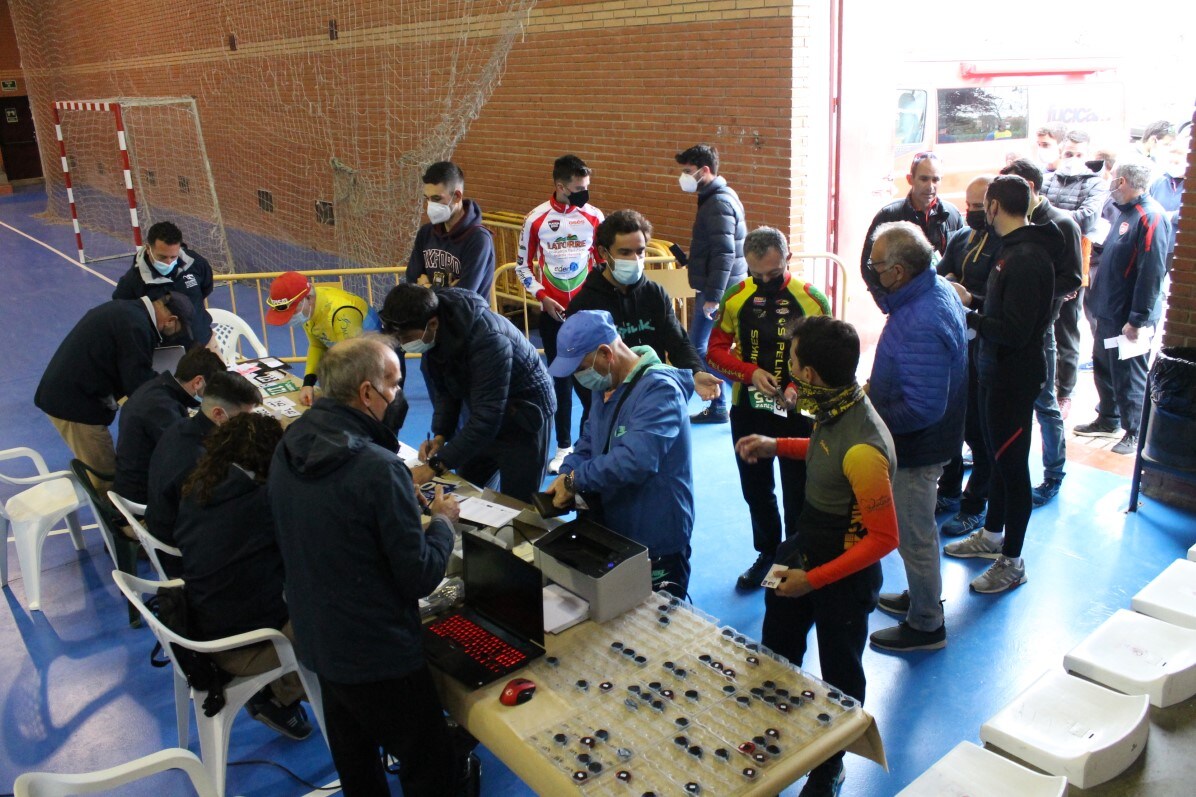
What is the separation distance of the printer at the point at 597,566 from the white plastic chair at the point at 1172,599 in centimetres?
162

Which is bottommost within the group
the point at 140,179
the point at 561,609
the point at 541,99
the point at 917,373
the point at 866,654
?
the point at 866,654

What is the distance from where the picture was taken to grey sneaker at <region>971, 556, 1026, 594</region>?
4445 mm

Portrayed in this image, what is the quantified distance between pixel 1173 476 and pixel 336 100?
9.67 meters

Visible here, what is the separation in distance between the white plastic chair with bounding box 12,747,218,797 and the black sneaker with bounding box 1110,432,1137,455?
568 centimetres

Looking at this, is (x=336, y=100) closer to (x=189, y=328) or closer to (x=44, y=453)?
(x=44, y=453)

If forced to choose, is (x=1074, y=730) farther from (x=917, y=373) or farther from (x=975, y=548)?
(x=975, y=548)

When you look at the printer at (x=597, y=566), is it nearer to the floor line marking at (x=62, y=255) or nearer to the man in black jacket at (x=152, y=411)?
the man in black jacket at (x=152, y=411)

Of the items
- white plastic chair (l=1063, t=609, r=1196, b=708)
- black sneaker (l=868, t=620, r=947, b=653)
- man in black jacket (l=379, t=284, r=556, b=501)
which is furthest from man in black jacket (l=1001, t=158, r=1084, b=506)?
man in black jacket (l=379, t=284, r=556, b=501)

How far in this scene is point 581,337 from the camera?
3.05 m

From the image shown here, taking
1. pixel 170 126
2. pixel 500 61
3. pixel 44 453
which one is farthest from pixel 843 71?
pixel 170 126

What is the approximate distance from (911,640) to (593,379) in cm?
199

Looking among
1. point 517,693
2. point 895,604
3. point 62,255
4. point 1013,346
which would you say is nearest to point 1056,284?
point 1013,346

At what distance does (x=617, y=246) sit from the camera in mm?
4250

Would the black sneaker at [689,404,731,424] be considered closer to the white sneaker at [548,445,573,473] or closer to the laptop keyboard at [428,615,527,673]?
the white sneaker at [548,445,573,473]
